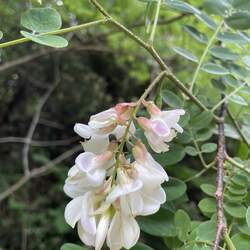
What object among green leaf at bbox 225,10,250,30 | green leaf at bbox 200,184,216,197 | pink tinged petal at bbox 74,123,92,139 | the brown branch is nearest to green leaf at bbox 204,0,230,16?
green leaf at bbox 225,10,250,30

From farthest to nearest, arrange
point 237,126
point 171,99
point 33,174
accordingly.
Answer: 1. point 33,174
2. point 237,126
3. point 171,99

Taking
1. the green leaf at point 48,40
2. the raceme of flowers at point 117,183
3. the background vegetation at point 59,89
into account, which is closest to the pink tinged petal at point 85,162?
the raceme of flowers at point 117,183

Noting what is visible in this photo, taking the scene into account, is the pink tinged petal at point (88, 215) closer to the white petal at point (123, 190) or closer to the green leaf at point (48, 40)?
the white petal at point (123, 190)

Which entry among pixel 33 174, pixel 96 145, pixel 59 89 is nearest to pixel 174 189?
pixel 96 145

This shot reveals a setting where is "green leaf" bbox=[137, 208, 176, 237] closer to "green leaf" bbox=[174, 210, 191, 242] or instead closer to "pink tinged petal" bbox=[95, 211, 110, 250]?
"green leaf" bbox=[174, 210, 191, 242]

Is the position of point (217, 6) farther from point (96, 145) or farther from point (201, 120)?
point (96, 145)

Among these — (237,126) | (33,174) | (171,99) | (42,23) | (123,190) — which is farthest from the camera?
(33,174)

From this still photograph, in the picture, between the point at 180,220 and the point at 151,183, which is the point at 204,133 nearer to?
the point at 180,220
